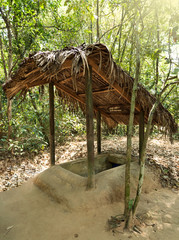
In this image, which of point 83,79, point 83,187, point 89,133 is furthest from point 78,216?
point 83,79

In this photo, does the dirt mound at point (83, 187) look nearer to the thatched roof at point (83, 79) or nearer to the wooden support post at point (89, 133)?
the wooden support post at point (89, 133)

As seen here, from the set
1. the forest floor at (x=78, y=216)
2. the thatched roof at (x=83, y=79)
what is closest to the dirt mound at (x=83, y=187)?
the forest floor at (x=78, y=216)

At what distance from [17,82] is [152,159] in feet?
12.5

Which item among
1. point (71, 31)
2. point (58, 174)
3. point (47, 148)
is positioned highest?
point (71, 31)

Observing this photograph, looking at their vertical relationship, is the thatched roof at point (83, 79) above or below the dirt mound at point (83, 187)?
above

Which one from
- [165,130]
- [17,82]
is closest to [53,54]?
[17,82]

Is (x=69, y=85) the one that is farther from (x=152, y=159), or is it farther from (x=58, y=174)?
(x=152, y=159)

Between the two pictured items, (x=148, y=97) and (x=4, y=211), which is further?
(x=148, y=97)

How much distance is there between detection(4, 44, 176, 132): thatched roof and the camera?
2209 mm

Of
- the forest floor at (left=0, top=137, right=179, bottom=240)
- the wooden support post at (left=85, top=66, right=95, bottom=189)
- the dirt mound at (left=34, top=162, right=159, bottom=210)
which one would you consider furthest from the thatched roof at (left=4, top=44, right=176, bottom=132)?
the forest floor at (left=0, top=137, right=179, bottom=240)

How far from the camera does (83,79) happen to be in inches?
137

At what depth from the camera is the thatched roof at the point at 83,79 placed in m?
2.21

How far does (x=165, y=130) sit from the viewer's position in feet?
12.9

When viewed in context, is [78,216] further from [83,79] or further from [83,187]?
[83,79]
